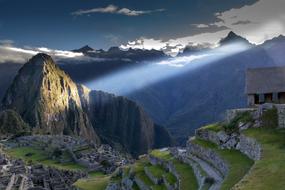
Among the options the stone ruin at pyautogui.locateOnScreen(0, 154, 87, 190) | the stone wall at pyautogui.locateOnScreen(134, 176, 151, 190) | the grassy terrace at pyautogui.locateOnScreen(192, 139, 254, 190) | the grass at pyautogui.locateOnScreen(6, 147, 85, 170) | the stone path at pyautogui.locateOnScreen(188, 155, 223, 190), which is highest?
the grassy terrace at pyautogui.locateOnScreen(192, 139, 254, 190)

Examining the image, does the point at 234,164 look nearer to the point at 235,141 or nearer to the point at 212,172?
the point at 212,172

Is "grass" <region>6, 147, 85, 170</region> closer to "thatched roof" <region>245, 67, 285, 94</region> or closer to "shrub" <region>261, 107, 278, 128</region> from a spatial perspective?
"thatched roof" <region>245, 67, 285, 94</region>

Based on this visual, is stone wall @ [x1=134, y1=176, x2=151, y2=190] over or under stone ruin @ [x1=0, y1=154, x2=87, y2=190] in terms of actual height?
over

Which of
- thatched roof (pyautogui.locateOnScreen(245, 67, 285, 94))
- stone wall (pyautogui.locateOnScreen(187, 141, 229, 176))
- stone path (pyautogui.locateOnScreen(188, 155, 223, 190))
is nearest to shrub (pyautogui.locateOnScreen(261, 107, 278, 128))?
stone wall (pyautogui.locateOnScreen(187, 141, 229, 176))

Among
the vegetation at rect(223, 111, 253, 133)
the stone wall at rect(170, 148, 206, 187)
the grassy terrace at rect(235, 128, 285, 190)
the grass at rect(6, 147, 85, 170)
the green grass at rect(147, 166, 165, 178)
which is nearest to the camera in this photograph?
the grassy terrace at rect(235, 128, 285, 190)

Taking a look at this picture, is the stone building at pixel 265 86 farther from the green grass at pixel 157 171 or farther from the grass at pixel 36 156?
the grass at pixel 36 156

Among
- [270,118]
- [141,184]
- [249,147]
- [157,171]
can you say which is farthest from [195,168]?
[141,184]

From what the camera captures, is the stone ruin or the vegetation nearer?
the vegetation

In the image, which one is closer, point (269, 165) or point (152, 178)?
point (269, 165)
